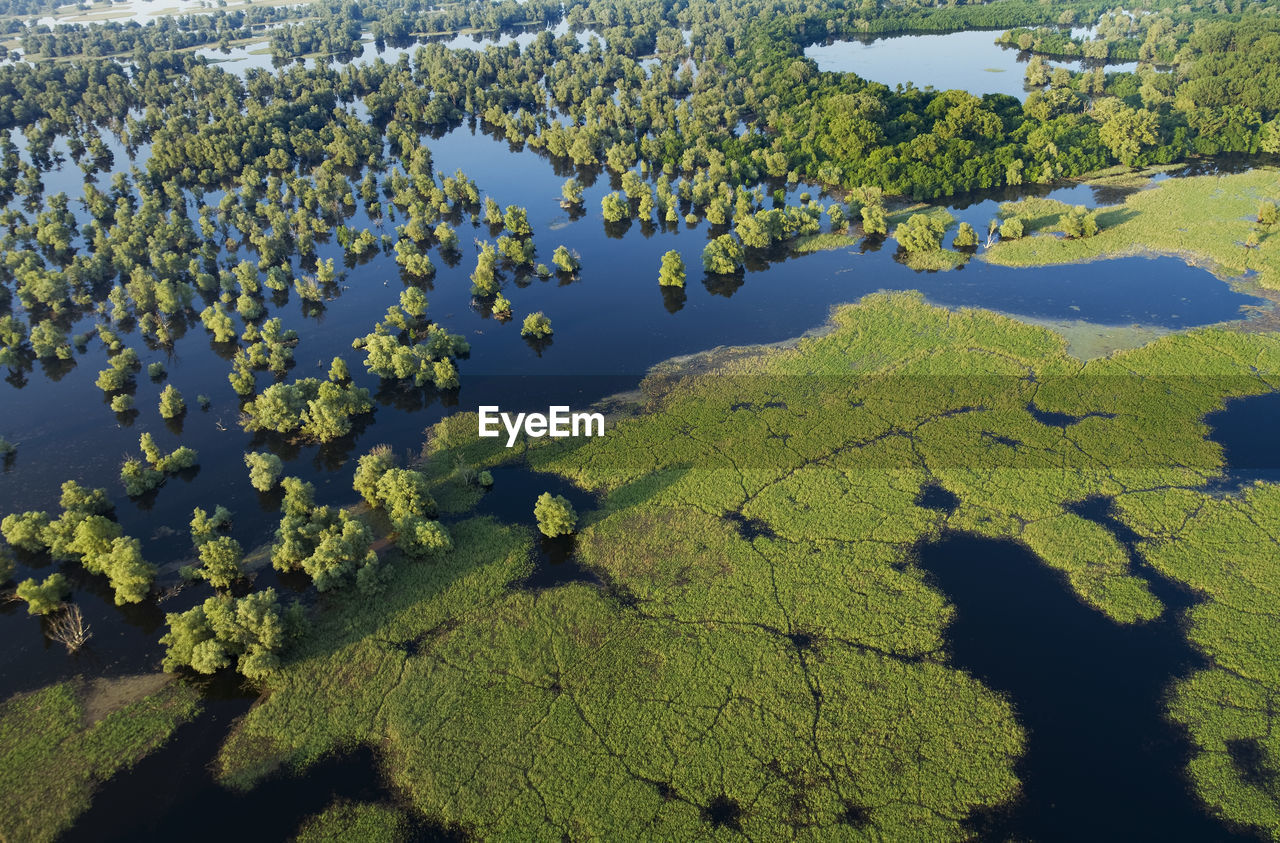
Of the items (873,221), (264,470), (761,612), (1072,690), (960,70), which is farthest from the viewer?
(960,70)

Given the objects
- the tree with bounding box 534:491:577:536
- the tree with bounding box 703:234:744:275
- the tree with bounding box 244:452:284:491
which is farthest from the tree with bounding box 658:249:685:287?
the tree with bounding box 244:452:284:491

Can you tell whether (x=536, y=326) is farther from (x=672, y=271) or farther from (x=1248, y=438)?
(x=1248, y=438)

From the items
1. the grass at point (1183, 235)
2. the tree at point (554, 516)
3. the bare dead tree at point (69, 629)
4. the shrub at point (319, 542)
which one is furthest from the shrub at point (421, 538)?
the grass at point (1183, 235)

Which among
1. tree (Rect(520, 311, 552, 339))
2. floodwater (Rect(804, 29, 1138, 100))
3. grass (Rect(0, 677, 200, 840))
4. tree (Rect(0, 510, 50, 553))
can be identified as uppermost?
floodwater (Rect(804, 29, 1138, 100))

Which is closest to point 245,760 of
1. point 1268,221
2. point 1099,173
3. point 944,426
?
point 944,426

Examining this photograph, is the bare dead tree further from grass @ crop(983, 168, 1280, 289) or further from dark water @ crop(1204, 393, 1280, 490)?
grass @ crop(983, 168, 1280, 289)

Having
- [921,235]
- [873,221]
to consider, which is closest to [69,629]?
[921,235]

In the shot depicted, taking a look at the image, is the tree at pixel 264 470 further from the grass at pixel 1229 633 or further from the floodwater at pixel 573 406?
the grass at pixel 1229 633
